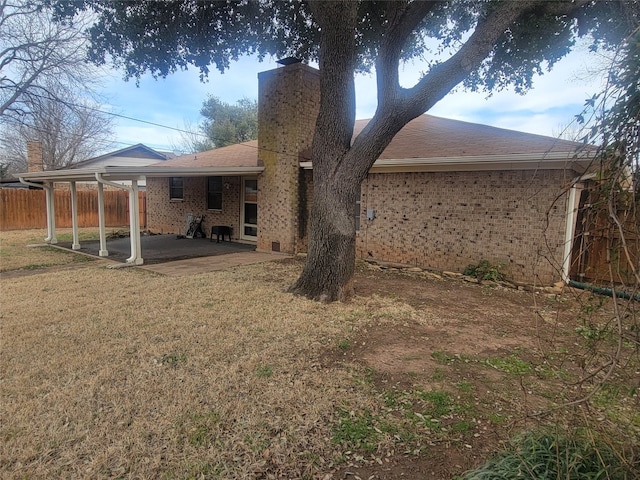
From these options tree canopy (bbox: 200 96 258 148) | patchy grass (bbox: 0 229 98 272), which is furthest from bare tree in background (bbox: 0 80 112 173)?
patchy grass (bbox: 0 229 98 272)

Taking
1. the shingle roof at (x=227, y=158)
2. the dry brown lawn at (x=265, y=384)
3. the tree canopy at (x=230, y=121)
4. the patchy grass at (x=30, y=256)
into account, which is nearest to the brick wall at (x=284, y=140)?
the shingle roof at (x=227, y=158)

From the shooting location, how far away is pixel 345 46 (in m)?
5.91

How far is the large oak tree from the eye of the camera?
5758 mm

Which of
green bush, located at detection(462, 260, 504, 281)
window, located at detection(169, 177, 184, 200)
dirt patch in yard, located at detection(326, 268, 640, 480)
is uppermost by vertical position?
window, located at detection(169, 177, 184, 200)

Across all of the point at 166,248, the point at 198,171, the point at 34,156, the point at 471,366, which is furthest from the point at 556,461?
the point at 34,156

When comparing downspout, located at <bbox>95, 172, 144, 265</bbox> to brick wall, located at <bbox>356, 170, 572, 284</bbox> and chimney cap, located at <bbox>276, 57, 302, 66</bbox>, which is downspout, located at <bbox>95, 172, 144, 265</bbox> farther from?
brick wall, located at <bbox>356, 170, 572, 284</bbox>

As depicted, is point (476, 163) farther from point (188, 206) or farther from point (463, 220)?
point (188, 206)

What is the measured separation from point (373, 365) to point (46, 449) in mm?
2764

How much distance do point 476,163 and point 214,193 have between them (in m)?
9.56

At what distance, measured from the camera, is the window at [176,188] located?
604 inches

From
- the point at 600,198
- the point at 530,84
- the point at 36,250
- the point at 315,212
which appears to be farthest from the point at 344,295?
the point at 36,250

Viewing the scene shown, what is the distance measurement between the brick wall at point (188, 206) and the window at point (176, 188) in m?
0.18

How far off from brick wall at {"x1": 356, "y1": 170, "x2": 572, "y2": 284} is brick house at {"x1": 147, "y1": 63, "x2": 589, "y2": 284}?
2 centimetres

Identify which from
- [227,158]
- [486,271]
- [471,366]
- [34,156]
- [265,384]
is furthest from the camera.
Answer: [34,156]
